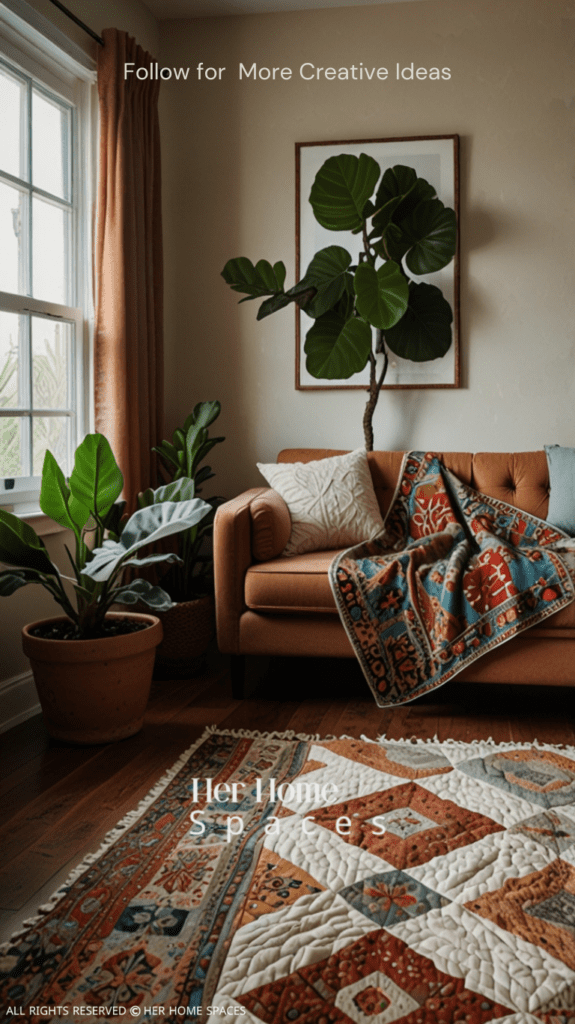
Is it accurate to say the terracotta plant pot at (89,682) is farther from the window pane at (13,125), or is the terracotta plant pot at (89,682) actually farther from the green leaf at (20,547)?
the window pane at (13,125)

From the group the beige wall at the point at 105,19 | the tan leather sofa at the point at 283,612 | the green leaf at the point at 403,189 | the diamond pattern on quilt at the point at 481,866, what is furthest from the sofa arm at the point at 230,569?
the beige wall at the point at 105,19

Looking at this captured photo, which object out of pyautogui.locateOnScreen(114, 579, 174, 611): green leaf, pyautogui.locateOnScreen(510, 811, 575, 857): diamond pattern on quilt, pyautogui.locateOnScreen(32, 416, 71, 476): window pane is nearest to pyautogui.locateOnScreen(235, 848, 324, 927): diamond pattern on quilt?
pyautogui.locateOnScreen(510, 811, 575, 857): diamond pattern on quilt

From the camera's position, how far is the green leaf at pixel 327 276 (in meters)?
3.21

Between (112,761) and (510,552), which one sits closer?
(112,761)

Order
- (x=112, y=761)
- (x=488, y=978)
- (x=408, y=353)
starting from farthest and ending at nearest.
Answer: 1. (x=408, y=353)
2. (x=112, y=761)
3. (x=488, y=978)

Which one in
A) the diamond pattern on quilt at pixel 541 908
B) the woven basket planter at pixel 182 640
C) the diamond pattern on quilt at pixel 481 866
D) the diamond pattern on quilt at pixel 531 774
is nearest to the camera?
the diamond pattern on quilt at pixel 541 908

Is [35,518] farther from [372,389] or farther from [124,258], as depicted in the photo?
[372,389]

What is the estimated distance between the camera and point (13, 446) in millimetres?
2650

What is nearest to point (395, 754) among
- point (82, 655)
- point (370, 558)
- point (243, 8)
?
point (370, 558)

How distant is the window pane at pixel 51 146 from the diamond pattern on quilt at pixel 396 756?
213 centimetres

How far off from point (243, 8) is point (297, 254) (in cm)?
109

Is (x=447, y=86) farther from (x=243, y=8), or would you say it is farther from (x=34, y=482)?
(x=34, y=482)

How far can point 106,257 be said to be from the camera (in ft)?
9.65

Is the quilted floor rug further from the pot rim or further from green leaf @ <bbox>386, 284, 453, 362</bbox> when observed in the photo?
green leaf @ <bbox>386, 284, 453, 362</bbox>
